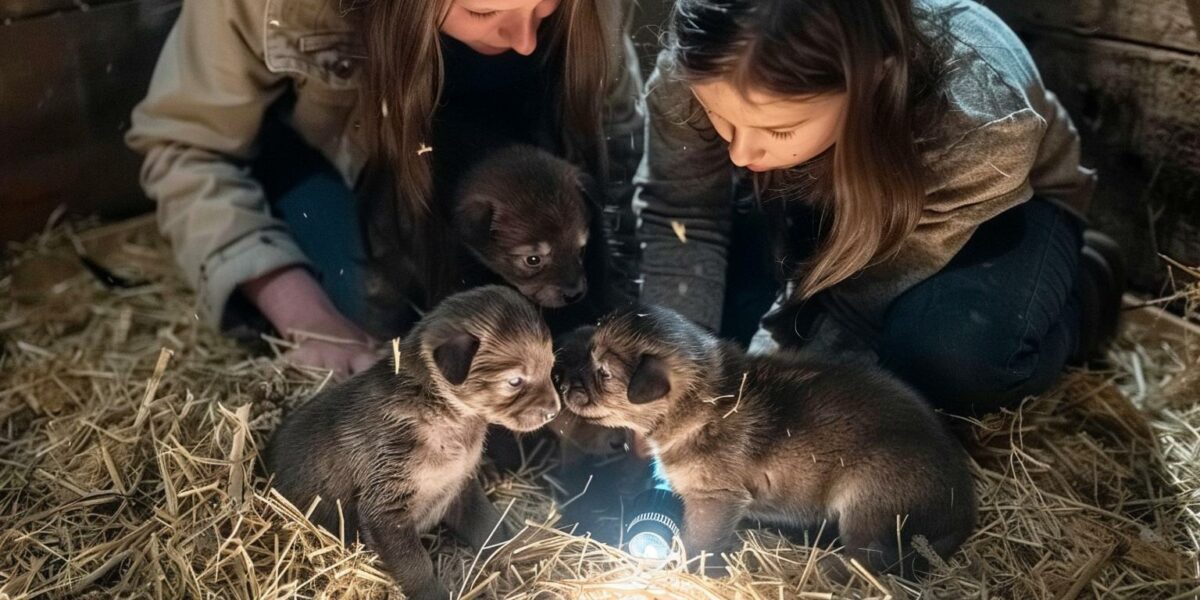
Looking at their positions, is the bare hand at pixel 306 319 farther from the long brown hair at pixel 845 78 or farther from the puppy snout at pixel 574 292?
the long brown hair at pixel 845 78

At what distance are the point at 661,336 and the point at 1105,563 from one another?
127cm

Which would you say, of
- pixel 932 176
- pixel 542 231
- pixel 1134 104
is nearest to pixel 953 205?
pixel 932 176

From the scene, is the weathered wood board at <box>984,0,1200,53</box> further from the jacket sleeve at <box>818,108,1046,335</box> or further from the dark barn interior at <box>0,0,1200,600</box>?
the jacket sleeve at <box>818,108,1046,335</box>

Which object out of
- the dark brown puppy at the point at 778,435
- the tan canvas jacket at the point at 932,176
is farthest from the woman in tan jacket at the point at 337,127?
the dark brown puppy at the point at 778,435

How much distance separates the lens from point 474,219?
2.69 metres

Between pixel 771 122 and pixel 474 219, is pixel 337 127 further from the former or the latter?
pixel 771 122

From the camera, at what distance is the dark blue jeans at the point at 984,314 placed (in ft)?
9.46

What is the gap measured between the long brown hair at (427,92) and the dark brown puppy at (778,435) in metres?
0.43

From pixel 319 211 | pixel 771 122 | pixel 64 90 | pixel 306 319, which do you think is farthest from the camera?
pixel 64 90

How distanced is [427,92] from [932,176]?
4.02 feet

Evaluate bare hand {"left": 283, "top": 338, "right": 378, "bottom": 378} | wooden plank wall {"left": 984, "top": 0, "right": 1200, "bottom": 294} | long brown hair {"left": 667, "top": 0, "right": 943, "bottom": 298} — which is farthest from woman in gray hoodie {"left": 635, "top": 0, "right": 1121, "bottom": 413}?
bare hand {"left": 283, "top": 338, "right": 378, "bottom": 378}

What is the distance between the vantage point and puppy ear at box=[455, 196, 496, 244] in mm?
2688

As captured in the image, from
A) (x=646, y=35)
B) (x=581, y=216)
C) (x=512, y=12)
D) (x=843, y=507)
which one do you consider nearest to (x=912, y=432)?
(x=843, y=507)

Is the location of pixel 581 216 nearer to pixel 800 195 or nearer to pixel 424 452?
pixel 800 195
